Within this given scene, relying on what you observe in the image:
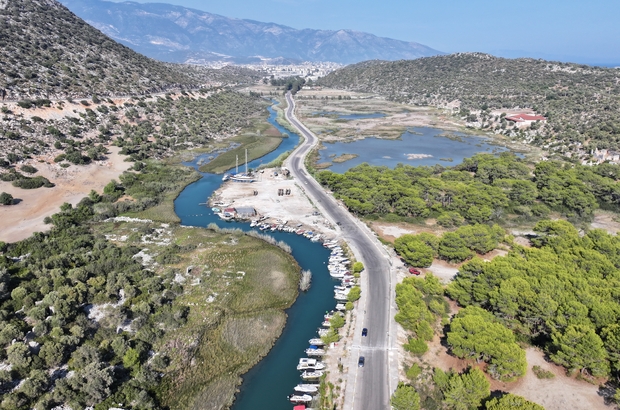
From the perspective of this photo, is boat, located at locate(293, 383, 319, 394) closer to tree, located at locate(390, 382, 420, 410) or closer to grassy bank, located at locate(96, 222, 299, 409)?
grassy bank, located at locate(96, 222, 299, 409)

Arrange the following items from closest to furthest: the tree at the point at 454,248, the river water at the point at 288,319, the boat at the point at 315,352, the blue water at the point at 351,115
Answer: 1. the river water at the point at 288,319
2. the boat at the point at 315,352
3. the tree at the point at 454,248
4. the blue water at the point at 351,115

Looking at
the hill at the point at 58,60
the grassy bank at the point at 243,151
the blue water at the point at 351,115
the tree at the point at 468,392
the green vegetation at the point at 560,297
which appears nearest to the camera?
the tree at the point at 468,392

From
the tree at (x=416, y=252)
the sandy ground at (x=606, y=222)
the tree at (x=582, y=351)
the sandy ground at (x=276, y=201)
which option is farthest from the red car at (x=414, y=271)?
the sandy ground at (x=606, y=222)

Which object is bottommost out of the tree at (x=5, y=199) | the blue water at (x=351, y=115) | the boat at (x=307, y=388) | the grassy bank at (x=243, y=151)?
the boat at (x=307, y=388)

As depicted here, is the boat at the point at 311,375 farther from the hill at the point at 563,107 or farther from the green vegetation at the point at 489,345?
the hill at the point at 563,107

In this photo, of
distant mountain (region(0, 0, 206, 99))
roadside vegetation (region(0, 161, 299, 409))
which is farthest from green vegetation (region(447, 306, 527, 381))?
distant mountain (region(0, 0, 206, 99))

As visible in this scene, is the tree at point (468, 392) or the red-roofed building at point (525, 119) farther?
the red-roofed building at point (525, 119)

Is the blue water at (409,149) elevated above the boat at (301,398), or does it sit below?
above

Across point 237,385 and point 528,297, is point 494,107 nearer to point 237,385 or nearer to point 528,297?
point 528,297
